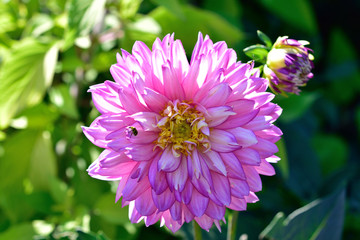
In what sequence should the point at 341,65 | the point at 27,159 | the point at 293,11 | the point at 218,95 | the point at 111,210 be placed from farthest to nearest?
1. the point at 341,65
2. the point at 293,11
3. the point at 27,159
4. the point at 111,210
5. the point at 218,95

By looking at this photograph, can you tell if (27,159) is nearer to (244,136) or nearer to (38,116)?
(38,116)

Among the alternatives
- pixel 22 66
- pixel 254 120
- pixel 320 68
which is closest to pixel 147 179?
pixel 254 120

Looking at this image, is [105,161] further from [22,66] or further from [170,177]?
[22,66]

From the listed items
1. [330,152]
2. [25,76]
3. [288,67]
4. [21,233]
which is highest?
[288,67]

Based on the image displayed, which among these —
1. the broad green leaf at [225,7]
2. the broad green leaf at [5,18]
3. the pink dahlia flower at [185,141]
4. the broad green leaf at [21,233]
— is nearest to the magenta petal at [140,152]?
the pink dahlia flower at [185,141]

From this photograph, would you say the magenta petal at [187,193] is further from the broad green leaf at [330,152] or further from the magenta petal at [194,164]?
the broad green leaf at [330,152]

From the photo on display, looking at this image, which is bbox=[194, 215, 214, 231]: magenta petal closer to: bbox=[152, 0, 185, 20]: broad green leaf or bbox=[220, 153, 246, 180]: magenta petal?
bbox=[220, 153, 246, 180]: magenta petal

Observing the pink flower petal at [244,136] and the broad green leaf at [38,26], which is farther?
the broad green leaf at [38,26]

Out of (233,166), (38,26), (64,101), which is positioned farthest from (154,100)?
(38,26)

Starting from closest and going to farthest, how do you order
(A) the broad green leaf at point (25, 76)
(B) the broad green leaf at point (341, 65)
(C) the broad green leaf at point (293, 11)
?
1. (A) the broad green leaf at point (25, 76)
2. (C) the broad green leaf at point (293, 11)
3. (B) the broad green leaf at point (341, 65)
